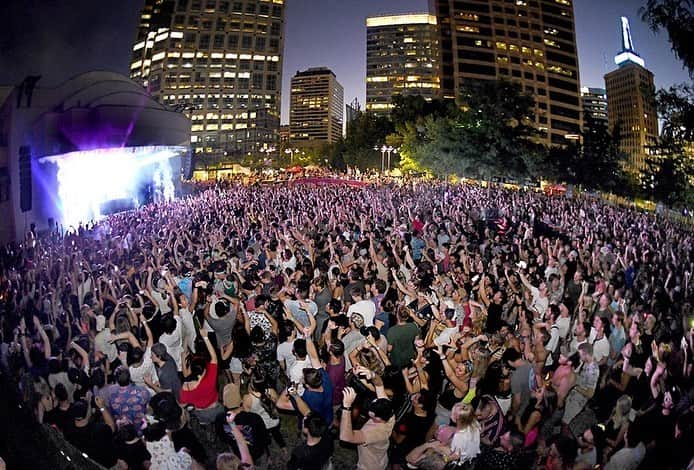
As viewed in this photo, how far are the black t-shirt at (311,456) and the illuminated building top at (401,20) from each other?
17615 centimetres

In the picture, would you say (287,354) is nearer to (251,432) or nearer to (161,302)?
(251,432)

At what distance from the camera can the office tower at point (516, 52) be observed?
10025 cm

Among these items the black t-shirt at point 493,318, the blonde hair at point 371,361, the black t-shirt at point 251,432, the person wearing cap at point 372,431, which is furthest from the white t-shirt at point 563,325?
the black t-shirt at point 251,432

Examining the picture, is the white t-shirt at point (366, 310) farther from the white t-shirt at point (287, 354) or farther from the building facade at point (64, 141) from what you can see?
the building facade at point (64, 141)

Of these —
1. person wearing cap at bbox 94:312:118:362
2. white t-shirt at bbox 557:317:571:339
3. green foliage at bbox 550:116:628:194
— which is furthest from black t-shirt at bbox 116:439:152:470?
green foliage at bbox 550:116:628:194

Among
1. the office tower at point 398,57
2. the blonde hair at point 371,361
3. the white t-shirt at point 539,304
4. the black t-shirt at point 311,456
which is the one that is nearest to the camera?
the black t-shirt at point 311,456

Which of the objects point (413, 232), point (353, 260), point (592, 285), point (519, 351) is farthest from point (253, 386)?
point (413, 232)

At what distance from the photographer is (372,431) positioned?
11.5ft

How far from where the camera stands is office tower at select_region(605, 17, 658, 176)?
70688 millimetres

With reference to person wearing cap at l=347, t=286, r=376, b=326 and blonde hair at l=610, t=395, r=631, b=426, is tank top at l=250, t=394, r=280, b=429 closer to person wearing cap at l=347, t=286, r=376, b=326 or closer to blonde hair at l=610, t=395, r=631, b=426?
person wearing cap at l=347, t=286, r=376, b=326

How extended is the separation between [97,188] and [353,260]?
68.1 ft

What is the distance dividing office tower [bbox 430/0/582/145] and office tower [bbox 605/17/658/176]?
1039 centimetres

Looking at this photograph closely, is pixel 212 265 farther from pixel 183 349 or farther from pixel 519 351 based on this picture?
pixel 519 351

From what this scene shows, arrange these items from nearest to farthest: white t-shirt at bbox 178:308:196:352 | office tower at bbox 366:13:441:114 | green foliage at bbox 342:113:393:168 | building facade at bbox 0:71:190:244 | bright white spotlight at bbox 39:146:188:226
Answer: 1. white t-shirt at bbox 178:308:196:352
2. building facade at bbox 0:71:190:244
3. bright white spotlight at bbox 39:146:188:226
4. green foliage at bbox 342:113:393:168
5. office tower at bbox 366:13:441:114
